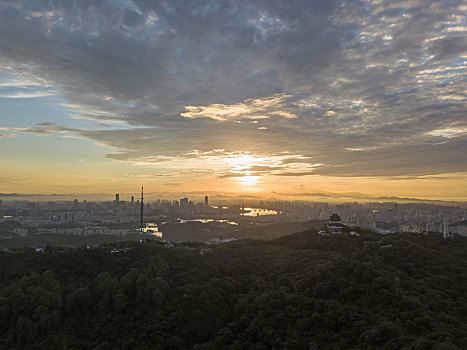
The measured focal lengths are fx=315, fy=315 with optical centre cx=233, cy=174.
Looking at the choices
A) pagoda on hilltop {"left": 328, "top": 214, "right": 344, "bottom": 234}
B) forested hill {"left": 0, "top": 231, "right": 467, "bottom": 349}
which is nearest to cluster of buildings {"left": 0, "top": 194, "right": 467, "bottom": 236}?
pagoda on hilltop {"left": 328, "top": 214, "right": 344, "bottom": 234}

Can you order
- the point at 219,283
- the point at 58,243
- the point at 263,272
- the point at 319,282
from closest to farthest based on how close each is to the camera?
the point at 319,282 < the point at 219,283 < the point at 263,272 < the point at 58,243

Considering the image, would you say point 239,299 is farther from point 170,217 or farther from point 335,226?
point 170,217

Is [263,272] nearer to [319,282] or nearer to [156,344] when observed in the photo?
[319,282]

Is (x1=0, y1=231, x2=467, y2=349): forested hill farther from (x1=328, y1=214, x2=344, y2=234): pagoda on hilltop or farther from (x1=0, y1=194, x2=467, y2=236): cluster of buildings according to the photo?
(x1=0, y1=194, x2=467, y2=236): cluster of buildings

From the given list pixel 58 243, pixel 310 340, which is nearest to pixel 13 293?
pixel 310 340

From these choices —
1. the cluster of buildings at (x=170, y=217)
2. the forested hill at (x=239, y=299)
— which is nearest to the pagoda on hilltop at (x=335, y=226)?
the forested hill at (x=239, y=299)

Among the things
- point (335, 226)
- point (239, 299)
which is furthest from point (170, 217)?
point (239, 299)

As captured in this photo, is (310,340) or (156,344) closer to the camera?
(310,340)

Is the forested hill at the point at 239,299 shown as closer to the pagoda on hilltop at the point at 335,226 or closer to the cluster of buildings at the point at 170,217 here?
the pagoda on hilltop at the point at 335,226
